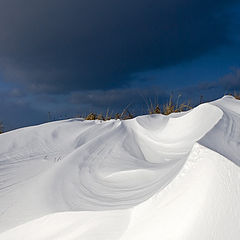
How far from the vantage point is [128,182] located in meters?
1.18

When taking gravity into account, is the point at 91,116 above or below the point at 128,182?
below

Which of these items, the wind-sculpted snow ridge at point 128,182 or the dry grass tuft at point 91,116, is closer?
the wind-sculpted snow ridge at point 128,182

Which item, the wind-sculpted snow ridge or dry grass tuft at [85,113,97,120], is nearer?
the wind-sculpted snow ridge

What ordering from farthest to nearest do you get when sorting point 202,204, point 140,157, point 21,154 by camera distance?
point 21,154 → point 140,157 → point 202,204

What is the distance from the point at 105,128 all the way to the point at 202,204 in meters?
1.43

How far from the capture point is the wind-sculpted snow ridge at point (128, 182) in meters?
0.76

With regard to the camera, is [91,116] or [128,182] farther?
[91,116]

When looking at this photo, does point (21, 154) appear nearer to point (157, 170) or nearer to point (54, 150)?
point (54, 150)

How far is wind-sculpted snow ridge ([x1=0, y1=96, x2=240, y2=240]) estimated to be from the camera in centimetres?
76

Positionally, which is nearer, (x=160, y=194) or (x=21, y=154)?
(x=160, y=194)

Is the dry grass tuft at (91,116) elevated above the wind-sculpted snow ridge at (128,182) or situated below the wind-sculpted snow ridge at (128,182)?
below

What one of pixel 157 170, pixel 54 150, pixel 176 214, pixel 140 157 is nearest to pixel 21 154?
pixel 54 150

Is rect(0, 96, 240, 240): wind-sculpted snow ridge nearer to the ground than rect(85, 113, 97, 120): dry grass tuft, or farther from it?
farther from it

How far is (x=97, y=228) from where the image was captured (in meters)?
0.88
